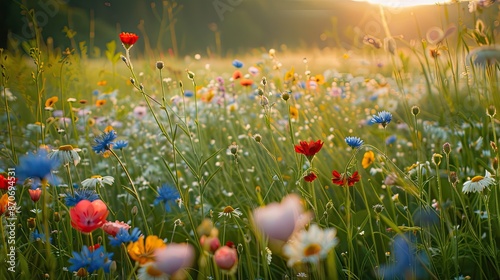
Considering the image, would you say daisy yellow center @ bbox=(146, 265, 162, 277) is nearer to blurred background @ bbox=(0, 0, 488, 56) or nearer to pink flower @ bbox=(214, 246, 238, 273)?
pink flower @ bbox=(214, 246, 238, 273)

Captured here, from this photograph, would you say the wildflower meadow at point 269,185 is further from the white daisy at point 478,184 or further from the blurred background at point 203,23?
the blurred background at point 203,23

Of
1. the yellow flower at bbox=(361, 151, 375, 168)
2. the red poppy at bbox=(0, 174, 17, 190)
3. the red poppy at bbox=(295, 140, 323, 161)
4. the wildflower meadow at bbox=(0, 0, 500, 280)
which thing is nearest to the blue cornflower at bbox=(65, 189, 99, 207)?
the wildflower meadow at bbox=(0, 0, 500, 280)

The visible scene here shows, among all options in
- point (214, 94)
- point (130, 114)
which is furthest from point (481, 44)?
point (130, 114)

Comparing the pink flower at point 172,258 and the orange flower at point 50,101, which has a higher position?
the orange flower at point 50,101

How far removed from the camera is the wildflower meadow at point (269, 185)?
81cm

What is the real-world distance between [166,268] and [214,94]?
1624 millimetres

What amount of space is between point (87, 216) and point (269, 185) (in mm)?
823

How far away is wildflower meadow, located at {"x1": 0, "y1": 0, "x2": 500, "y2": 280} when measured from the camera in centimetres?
81

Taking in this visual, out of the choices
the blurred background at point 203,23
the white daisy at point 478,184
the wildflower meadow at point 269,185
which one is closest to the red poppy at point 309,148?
the wildflower meadow at point 269,185

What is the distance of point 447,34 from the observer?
1.21 metres

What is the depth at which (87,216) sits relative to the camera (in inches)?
28.5

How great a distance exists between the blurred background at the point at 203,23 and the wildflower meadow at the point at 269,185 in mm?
258

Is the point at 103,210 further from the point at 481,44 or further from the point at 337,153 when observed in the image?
the point at 337,153

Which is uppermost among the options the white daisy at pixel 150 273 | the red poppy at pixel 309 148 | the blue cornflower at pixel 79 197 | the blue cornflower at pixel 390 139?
the red poppy at pixel 309 148
